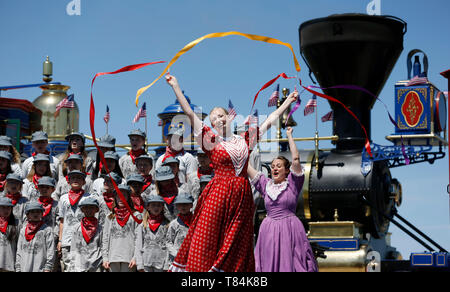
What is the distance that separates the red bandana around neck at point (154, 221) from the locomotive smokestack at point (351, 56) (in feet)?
15.6

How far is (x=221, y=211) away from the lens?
6184mm

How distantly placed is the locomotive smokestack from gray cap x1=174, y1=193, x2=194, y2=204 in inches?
182

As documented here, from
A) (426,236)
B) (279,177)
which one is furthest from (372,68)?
(279,177)

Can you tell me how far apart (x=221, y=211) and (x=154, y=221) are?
3.25m

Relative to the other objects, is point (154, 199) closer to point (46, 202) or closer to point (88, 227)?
point (88, 227)

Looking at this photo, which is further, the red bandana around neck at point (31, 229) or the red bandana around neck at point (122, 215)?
the red bandana around neck at point (31, 229)

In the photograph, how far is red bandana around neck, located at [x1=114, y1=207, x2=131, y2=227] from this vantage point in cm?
936

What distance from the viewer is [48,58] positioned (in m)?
18.3

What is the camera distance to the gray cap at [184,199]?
9.15m

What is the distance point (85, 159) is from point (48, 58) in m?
8.28

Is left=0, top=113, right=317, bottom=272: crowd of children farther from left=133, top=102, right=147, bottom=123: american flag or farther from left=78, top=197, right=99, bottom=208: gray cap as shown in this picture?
left=133, top=102, right=147, bottom=123: american flag

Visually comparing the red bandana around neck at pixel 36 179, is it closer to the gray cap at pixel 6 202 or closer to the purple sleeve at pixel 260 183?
the gray cap at pixel 6 202

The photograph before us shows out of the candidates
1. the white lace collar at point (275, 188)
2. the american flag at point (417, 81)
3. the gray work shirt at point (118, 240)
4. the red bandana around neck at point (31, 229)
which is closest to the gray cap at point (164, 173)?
the gray work shirt at point (118, 240)
